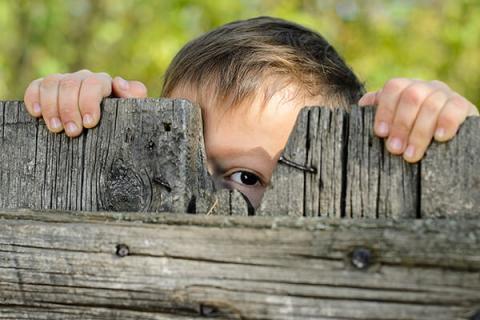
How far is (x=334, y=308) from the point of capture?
1959mm

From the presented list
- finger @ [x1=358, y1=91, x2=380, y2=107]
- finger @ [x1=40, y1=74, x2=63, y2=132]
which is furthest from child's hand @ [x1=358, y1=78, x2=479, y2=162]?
finger @ [x1=40, y1=74, x2=63, y2=132]

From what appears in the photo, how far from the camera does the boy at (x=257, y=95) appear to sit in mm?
2045

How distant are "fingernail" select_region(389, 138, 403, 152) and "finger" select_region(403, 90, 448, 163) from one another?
18 mm

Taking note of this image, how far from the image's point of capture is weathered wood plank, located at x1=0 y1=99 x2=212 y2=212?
2.23 metres

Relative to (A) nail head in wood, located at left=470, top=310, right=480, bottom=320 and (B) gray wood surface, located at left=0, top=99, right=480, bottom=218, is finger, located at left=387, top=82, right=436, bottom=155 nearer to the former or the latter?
(B) gray wood surface, located at left=0, top=99, right=480, bottom=218

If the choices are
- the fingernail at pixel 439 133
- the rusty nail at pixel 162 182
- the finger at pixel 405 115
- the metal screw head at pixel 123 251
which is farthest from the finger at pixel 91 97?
the fingernail at pixel 439 133

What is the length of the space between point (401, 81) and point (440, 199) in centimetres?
32

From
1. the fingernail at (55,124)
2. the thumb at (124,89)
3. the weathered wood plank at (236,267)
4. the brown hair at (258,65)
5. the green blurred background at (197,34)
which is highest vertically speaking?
the green blurred background at (197,34)

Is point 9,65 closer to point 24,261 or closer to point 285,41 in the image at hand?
point 285,41

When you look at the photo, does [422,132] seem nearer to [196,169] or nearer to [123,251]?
[196,169]

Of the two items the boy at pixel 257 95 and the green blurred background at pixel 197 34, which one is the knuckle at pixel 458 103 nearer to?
the boy at pixel 257 95

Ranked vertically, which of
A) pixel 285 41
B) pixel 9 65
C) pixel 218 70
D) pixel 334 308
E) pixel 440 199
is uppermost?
pixel 9 65

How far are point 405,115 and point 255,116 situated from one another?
0.85m

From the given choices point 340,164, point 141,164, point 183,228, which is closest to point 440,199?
point 340,164
